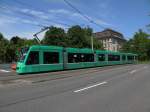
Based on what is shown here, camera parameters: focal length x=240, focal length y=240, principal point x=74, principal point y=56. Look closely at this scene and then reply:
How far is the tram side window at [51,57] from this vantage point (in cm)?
2457

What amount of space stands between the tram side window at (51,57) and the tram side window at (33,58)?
1302 mm

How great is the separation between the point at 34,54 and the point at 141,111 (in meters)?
16.8

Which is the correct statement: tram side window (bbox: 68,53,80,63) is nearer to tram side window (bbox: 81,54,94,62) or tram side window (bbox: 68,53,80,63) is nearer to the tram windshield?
tram side window (bbox: 81,54,94,62)

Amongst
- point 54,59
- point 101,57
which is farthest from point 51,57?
point 101,57

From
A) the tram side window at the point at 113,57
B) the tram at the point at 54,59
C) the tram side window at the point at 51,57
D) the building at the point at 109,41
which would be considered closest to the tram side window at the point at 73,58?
the tram at the point at 54,59

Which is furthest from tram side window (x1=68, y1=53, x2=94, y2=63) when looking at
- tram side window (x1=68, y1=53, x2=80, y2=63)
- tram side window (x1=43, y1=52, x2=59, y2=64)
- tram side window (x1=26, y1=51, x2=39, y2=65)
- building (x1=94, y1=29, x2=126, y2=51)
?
building (x1=94, y1=29, x2=126, y2=51)

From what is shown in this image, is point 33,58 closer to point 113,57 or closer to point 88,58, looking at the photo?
point 88,58

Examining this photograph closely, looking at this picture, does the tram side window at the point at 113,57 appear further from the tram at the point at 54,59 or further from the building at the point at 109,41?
the building at the point at 109,41

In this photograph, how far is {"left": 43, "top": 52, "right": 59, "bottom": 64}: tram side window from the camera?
24.6 metres

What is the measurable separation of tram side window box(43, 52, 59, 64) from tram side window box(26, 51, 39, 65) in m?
1.30

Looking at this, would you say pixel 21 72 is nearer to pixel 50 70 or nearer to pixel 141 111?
pixel 50 70

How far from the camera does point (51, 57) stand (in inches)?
1008

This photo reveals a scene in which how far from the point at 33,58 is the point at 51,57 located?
314 cm

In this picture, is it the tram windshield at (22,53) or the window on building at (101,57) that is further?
the window on building at (101,57)
